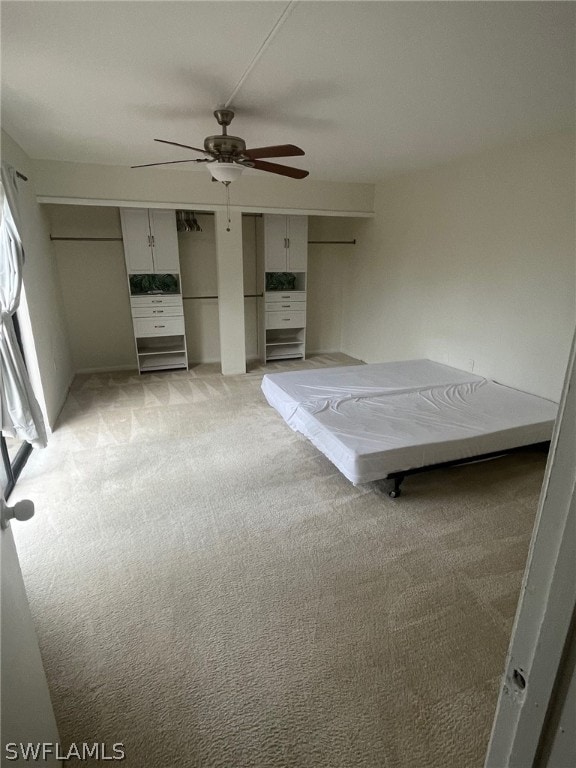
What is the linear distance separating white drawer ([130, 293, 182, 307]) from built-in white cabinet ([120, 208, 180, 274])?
0.32 metres

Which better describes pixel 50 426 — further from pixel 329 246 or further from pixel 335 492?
pixel 329 246

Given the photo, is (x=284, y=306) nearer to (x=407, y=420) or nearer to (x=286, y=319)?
(x=286, y=319)

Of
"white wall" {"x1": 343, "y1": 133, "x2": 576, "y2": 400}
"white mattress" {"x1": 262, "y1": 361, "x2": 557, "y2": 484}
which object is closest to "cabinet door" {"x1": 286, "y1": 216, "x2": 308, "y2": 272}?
"white wall" {"x1": 343, "y1": 133, "x2": 576, "y2": 400}

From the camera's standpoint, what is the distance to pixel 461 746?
1.29 m

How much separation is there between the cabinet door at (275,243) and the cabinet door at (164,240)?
124 cm

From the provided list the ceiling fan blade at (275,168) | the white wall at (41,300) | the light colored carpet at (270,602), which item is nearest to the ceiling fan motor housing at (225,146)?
the ceiling fan blade at (275,168)

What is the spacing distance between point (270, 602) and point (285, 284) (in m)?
4.88

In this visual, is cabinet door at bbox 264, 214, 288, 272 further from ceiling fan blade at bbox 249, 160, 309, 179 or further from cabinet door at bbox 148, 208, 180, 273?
ceiling fan blade at bbox 249, 160, 309, 179

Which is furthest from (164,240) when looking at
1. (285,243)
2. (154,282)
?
(285,243)

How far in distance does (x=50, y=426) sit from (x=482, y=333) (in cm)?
437

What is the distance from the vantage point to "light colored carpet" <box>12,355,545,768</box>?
133 centimetres

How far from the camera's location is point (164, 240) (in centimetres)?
510

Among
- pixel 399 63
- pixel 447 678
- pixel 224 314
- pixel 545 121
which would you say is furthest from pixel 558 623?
pixel 224 314

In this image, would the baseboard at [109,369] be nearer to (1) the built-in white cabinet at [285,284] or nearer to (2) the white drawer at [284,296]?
(1) the built-in white cabinet at [285,284]
